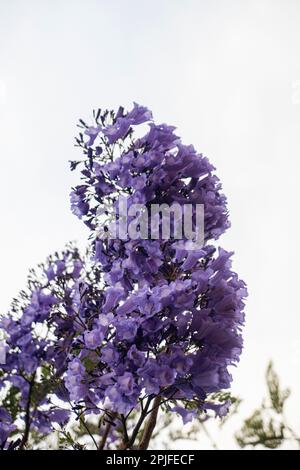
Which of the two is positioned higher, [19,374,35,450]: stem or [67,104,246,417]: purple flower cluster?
[67,104,246,417]: purple flower cluster

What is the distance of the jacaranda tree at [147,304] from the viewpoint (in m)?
2.47

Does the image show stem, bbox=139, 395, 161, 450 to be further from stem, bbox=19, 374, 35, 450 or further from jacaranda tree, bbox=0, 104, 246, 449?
stem, bbox=19, 374, 35, 450

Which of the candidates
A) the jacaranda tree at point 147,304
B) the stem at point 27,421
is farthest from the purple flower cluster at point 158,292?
the stem at point 27,421

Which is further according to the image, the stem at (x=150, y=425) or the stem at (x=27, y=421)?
the stem at (x=27, y=421)

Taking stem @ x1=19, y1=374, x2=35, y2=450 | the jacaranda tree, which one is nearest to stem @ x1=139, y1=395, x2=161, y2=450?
the jacaranda tree

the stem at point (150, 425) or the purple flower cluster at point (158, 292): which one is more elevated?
the purple flower cluster at point (158, 292)

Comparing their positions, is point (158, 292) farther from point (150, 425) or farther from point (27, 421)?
point (27, 421)

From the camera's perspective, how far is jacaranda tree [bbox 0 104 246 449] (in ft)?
8.09

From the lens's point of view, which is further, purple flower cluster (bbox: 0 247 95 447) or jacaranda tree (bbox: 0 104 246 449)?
purple flower cluster (bbox: 0 247 95 447)

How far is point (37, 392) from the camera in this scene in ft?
14.8

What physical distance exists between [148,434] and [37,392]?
2.09 m

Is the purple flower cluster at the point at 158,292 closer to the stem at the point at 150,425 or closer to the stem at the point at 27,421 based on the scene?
the stem at the point at 150,425

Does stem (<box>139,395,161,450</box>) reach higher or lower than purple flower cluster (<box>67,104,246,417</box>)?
lower

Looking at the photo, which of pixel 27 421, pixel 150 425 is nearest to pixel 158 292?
pixel 150 425
